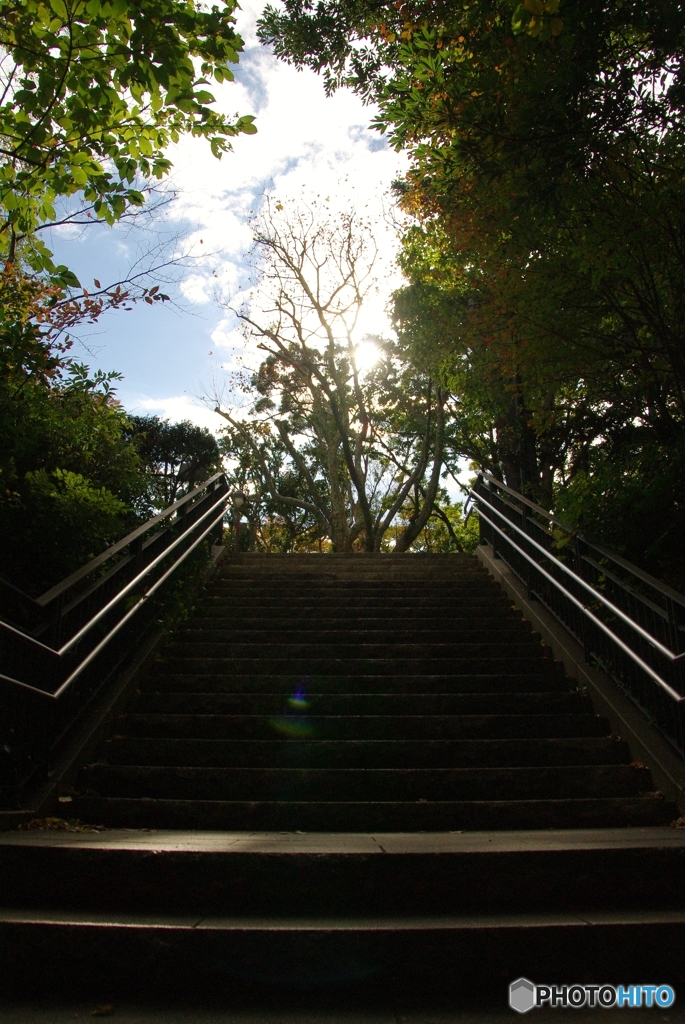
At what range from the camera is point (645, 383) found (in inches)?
229

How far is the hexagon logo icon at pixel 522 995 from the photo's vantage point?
214 centimetres

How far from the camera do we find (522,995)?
218 centimetres

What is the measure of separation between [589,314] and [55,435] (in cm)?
493

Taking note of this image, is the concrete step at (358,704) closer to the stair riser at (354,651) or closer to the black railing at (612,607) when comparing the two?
the black railing at (612,607)

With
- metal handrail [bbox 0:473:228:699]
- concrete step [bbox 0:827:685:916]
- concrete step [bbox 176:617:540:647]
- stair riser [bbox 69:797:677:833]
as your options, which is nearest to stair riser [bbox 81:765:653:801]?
stair riser [bbox 69:797:677:833]

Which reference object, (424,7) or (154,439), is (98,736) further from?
(154,439)

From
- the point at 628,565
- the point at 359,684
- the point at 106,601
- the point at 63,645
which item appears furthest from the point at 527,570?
the point at 63,645

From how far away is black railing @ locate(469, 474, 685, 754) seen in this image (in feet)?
12.9

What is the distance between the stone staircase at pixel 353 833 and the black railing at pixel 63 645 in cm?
31

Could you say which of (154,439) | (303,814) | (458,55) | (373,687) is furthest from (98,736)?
(154,439)

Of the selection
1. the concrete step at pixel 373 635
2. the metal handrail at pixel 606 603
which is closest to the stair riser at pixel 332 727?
the metal handrail at pixel 606 603

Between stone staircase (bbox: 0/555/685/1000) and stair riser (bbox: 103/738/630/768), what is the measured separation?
12mm

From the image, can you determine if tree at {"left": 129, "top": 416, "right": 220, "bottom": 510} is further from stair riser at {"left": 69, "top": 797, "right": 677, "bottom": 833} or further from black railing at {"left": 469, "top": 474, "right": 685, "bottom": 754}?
stair riser at {"left": 69, "top": 797, "right": 677, "bottom": 833}

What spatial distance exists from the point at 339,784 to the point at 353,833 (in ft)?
1.38
